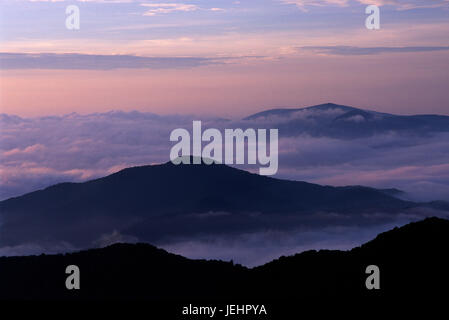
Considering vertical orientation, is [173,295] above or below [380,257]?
below

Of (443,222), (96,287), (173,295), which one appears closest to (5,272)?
(96,287)

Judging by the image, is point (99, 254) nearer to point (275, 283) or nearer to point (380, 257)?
point (275, 283)

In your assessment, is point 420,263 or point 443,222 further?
point 443,222

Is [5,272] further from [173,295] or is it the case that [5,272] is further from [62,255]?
[173,295]

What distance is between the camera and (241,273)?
84.9 meters

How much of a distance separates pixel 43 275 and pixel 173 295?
19.6m

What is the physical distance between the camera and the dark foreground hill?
68375 mm

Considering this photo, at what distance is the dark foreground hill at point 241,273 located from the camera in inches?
2692
